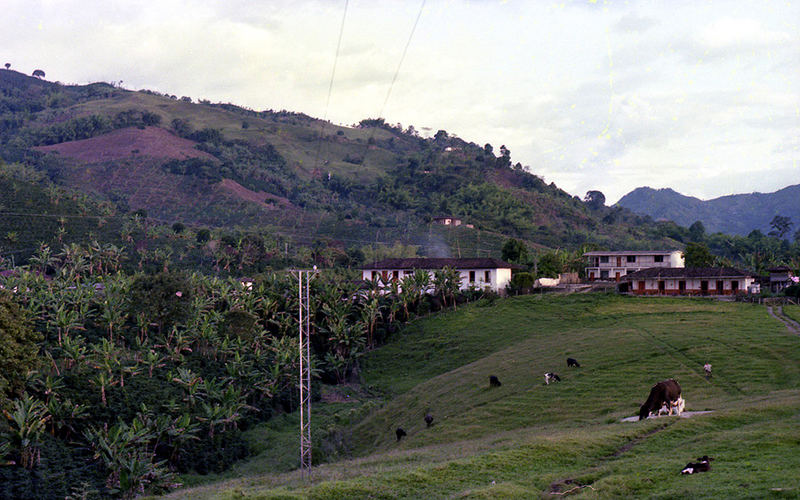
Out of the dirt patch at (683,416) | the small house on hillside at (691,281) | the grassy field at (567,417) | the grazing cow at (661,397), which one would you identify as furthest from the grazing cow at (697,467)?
the small house on hillside at (691,281)

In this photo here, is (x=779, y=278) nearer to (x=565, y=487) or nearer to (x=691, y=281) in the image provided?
(x=691, y=281)

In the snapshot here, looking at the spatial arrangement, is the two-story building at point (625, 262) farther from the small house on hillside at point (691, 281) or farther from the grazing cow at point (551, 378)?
the grazing cow at point (551, 378)

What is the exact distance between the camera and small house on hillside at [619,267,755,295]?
90.8 metres

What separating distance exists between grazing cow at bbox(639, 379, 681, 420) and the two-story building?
3199 inches

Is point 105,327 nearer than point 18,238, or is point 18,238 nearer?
point 105,327

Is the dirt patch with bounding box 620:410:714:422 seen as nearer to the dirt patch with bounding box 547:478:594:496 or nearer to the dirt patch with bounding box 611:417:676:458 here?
the dirt patch with bounding box 611:417:676:458

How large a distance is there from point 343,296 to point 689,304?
50.1 meters

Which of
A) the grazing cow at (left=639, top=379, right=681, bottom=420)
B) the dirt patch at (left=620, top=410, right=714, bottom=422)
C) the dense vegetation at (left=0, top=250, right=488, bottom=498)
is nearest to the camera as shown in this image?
the dirt patch at (left=620, top=410, right=714, bottom=422)

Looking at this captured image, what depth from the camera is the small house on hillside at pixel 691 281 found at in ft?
298

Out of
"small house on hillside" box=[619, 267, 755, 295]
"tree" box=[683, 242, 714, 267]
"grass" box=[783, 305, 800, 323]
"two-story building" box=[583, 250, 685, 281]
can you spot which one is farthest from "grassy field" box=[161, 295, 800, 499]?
"tree" box=[683, 242, 714, 267]

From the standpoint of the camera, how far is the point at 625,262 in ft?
379

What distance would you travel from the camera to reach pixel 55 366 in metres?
60.8

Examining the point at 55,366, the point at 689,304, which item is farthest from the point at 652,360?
the point at 55,366

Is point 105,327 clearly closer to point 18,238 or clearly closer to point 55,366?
point 55,366
